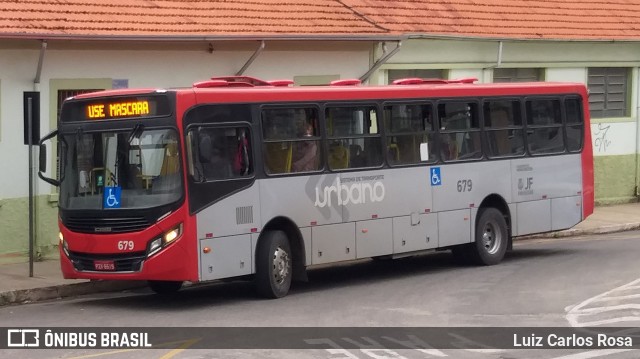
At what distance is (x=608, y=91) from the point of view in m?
31.1

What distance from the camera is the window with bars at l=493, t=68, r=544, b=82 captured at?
94.5ft

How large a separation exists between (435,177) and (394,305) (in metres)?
4.06

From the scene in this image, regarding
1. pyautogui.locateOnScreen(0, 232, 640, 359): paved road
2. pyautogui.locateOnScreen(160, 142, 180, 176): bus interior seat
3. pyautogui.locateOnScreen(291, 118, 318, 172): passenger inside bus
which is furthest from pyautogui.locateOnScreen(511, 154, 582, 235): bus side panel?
pyautogui.locateOnScreen(160, 142, 180, 176): bus interior seat

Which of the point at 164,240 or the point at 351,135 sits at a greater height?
the point at 351,135

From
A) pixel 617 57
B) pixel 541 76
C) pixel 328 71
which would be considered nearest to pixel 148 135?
pixel 328 71

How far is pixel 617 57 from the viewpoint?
30891mm

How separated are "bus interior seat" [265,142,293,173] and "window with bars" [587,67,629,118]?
15.6 meters

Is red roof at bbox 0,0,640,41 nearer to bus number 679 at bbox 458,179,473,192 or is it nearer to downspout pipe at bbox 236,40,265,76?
downspout pipe at bbox 236,40,265,76

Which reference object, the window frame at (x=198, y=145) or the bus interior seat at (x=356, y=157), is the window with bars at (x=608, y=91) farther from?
the window frame at (x=198, y=145)

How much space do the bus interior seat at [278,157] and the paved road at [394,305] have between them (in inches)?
65.2

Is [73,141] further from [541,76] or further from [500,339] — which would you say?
[541,76]

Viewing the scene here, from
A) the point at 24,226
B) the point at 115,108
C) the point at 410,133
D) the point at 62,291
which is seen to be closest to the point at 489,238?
the point at 410,133

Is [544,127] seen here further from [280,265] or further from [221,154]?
[221,154]

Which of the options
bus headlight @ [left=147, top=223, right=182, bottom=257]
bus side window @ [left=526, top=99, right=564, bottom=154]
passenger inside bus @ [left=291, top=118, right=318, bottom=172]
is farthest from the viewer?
bus side window @ [left=526, top=99, right=564, bottom=154]
